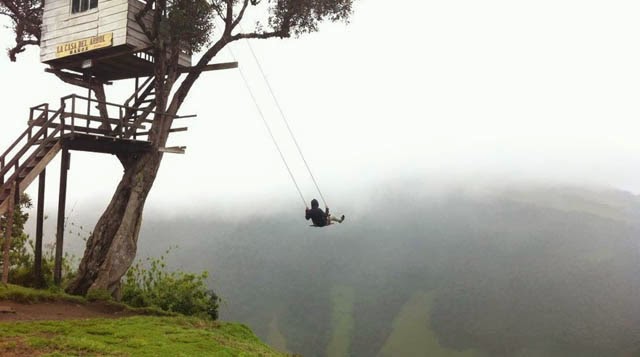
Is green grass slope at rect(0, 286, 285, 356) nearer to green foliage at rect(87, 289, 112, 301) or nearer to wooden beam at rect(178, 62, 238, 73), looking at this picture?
green foliage at rect(87, 289, 112, 301)

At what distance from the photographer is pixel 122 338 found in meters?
10.7

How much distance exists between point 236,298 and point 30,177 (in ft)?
280

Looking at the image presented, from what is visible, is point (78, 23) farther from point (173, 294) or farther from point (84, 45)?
point (173, 294)

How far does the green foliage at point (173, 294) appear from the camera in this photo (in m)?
17.4

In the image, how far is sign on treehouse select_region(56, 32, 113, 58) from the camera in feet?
60.2

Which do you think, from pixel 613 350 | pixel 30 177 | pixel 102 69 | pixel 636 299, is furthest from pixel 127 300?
pixel 636 299

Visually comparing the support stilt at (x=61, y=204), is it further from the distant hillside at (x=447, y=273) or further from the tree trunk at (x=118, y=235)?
the distant hillside at (x=447, y=273)

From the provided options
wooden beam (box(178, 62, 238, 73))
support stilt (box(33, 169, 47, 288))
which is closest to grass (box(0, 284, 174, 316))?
support stilt (box(33, 169, 47, 288))

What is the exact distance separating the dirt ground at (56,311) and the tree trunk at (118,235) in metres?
1.29

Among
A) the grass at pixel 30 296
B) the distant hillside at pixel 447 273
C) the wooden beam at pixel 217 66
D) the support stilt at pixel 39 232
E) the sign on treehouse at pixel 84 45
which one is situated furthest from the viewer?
the distant hillside at pixel 447 273

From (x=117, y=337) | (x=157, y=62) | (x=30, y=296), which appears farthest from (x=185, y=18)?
(x=117, y=337)

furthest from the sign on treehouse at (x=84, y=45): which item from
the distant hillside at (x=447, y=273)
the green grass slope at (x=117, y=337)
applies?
the distant hillside at (x=447, y=273)

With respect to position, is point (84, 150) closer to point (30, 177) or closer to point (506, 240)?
point (30, 177)

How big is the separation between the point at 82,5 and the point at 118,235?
404 inches
